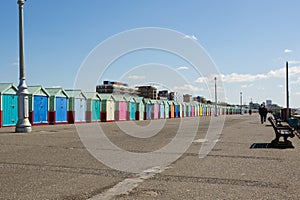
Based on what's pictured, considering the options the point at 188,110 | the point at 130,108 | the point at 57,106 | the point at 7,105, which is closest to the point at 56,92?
the point at 57,106

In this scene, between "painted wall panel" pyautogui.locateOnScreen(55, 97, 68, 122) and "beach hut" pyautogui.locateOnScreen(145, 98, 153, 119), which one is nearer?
"painted wall panel" pyautogui.locateOnScreen(55, 97, 68, 122)

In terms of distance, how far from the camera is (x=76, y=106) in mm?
33750

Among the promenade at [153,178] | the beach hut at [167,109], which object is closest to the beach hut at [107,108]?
the beach hut at [167,109]

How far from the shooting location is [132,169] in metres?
7.79

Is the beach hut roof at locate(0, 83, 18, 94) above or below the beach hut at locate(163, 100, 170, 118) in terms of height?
above

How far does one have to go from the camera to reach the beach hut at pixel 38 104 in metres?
27.5

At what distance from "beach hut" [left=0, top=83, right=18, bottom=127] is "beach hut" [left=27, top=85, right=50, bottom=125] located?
6.22ft

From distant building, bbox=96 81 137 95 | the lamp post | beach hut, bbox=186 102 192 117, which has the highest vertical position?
distant building, bbox=96 81 137 95

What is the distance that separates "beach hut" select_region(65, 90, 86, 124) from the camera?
1300 inches

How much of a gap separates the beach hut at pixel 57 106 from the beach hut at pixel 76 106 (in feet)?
2.12

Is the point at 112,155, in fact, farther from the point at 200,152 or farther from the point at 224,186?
the point at 224,186

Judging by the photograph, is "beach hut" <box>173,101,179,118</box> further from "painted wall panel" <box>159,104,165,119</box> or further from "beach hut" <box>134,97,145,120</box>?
"beach hut" <box>134,97,145,120</box>

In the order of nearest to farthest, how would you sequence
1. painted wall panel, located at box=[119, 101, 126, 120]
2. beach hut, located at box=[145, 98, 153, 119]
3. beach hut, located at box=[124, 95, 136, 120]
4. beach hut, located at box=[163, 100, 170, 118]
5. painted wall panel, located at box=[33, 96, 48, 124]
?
painted wall panel, located at box=[33, 96, 48, 124] < painted wall panel, located at box=[119, 101, 126, 120] < beach hut, located at box=[124, 95, 136, 120] < beach hut, located at box=[145, 98, 153, 119] < beach hut, located at box=[163, 100, 170, 118]

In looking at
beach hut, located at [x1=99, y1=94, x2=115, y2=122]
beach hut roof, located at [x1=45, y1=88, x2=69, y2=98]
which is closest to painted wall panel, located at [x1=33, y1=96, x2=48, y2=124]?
beach hut roof, located at [x1=45, y1=88, x2=69, y2=98]
